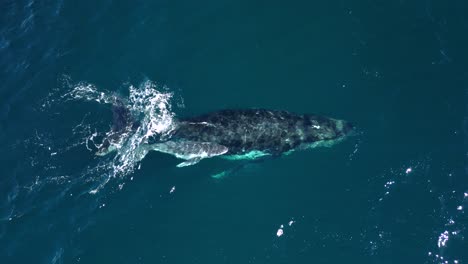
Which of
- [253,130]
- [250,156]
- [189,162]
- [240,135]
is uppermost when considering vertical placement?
[253,130]

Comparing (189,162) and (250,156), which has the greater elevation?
(189,162)

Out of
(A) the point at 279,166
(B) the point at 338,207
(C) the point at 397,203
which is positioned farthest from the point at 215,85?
(C) the point at 397,203

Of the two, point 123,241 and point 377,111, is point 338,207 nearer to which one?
point 377,111

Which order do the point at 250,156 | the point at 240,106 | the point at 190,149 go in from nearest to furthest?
the point at 190,149 < the point at 250,156 < the point at 240,106

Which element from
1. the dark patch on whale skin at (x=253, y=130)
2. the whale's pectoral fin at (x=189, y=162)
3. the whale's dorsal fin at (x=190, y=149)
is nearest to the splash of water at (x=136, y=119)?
the whale's dorsal fin at (x=190, y=149)

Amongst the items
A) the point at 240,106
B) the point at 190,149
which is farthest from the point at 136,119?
the point at 240,106

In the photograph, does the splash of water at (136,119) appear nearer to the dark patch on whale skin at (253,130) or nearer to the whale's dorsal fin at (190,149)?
the whale's dorsal fin at (190,149)

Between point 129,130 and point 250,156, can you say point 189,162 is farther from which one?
point 129,130

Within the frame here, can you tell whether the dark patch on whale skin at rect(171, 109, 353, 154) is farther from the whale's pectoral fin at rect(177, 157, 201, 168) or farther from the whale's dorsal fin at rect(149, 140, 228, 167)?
the whale's pectoral fin at rect(177, 157, 201, 168)
